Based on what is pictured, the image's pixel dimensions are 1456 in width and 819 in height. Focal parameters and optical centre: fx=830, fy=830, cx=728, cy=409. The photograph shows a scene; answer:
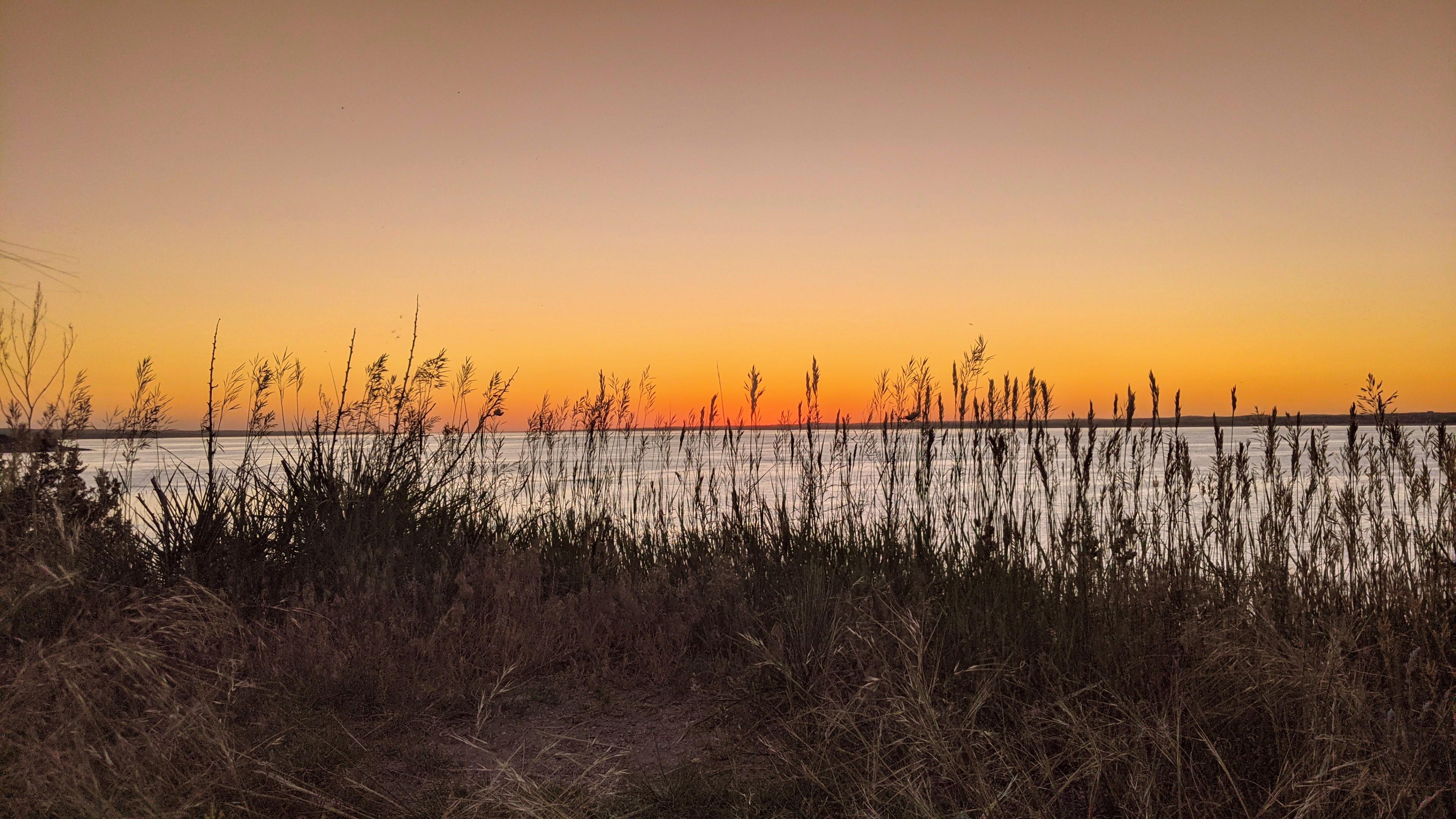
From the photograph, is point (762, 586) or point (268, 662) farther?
point (762, 586)

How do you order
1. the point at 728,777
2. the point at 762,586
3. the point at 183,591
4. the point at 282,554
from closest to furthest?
the point at 728,777 → the point at 183,591 → the point at 762,586 → the point at 282,554

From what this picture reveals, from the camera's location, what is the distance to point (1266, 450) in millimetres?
5793

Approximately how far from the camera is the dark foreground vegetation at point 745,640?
3160 millimetres

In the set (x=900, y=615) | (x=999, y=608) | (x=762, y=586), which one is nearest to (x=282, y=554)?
(x=762, y=586)

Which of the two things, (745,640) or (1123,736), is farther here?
(745,640)

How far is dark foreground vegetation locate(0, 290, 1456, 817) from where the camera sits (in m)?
3.16

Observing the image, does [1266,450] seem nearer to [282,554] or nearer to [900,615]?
[900,615]

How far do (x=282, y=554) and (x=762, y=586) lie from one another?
3448 mm

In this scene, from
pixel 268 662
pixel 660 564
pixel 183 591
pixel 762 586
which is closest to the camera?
pixel 268 662

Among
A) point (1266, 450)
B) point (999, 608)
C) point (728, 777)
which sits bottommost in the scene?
point (728, 777)

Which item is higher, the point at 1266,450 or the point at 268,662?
the point at 1266,450

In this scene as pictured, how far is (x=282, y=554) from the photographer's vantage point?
5.93 meters

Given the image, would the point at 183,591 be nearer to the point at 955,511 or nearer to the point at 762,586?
the point at 762,586

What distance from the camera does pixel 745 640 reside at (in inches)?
185
